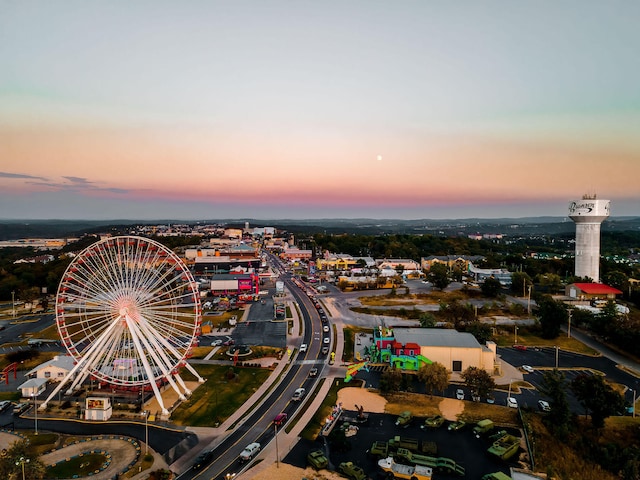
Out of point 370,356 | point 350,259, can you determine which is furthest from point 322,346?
point 350,259

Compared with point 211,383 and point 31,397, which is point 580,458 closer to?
point 211,383

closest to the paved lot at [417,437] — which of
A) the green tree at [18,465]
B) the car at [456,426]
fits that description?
the car at [456,426]

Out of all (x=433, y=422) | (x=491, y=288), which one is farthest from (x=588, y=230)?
(x=433, y=422)

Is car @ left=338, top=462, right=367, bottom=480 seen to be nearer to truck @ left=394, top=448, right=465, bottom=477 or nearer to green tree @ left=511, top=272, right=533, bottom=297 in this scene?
truck @ left=394, top=448, right=465, bottom=477

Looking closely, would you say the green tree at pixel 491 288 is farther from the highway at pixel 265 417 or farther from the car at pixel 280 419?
the car at pixel 280 419

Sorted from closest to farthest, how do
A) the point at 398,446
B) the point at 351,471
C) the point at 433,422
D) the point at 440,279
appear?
the point at 351,471, the point at 398,446, the point at 433,422, the point at 440,279

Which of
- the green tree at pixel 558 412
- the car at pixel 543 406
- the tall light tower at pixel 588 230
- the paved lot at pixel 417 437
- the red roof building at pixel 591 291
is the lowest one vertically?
the paved lot at pixel 417 437

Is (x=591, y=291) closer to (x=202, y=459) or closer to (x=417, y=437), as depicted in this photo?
A: (x=417, y=437)
